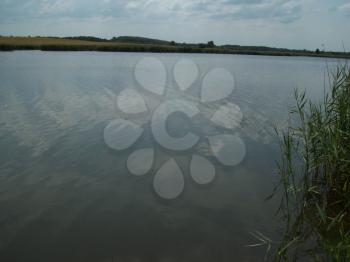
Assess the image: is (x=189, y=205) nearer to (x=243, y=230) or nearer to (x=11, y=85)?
(x=243, y=230)

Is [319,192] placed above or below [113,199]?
above

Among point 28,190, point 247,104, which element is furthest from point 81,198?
point 247,104

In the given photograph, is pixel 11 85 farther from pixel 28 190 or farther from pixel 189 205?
pixel 189 205

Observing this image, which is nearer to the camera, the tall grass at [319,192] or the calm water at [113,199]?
the calm water at [113,199]

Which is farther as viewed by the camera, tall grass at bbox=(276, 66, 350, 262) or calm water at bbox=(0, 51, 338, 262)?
tall grass at bbox=(276, 66, 350, 262)

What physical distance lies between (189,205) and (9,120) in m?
8.49

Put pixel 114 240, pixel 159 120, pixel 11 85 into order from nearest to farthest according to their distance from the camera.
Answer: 1. pixel 114 240
2. pixel 159 120
3. pixel 11 85

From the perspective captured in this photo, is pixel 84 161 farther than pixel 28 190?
Yes

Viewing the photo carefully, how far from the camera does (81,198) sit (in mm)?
6949

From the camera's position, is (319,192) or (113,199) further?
(113,199)

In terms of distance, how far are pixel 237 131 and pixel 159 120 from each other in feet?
10.6


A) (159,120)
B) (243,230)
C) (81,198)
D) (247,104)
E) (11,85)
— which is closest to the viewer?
(243,230)

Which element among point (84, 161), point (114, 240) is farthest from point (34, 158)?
point (114, 240)

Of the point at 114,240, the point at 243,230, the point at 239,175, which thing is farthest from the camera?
the point at 239,175
